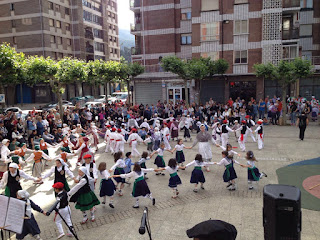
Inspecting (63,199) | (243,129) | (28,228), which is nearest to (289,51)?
(243,129)

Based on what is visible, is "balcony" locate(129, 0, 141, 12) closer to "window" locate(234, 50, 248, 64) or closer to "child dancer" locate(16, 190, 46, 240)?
"window" locate(234, 50, 248, 64)

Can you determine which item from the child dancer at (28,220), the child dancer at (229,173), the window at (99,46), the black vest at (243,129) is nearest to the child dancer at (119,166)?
the child dancer at (28,220)

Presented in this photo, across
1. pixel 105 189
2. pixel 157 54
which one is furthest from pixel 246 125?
pixel 157 54

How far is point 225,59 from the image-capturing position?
30.1 m

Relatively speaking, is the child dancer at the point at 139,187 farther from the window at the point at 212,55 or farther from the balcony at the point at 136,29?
the balcony at the point at 136,29

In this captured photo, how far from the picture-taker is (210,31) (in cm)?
3044

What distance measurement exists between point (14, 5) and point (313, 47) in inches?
1668

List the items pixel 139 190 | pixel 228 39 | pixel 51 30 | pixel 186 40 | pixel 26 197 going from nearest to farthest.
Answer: pixel 26 197 → pixel 139 190 → pixel 228 39 → pixel 186 40 → pixel 51 30

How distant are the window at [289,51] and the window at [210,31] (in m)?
6.68

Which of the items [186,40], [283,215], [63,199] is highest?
[186,40]

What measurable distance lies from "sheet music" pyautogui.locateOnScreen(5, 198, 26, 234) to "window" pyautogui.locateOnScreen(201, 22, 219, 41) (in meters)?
27.4

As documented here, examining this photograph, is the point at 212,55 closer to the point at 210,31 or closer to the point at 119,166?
the point at 210,31

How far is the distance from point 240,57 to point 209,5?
6.22 meters

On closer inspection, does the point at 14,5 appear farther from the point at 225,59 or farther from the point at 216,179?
the point at 216,179
